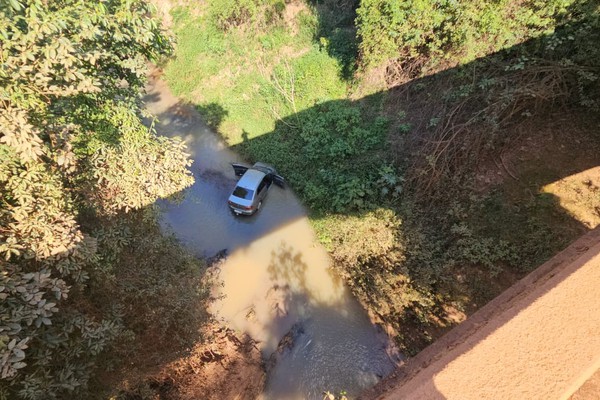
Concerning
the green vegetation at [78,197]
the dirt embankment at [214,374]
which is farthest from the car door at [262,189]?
the green vegetation at [78,197]

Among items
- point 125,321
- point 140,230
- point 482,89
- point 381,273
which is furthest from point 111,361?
point 482,89

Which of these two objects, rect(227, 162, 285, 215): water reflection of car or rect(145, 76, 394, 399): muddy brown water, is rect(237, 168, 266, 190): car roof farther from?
rect(145, 76, 394, 399): muddy brown water

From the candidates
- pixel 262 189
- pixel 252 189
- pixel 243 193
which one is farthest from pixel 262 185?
pixel 243 193

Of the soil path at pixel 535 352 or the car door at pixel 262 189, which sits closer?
the soil path at pixel 535 352

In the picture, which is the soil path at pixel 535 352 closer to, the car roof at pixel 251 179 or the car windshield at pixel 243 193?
the car windshield at pixel 243 193

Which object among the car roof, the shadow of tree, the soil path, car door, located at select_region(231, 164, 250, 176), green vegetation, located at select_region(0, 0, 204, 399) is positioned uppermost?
the shadow of tree

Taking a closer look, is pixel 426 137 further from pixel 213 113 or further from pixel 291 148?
pixel 213 113

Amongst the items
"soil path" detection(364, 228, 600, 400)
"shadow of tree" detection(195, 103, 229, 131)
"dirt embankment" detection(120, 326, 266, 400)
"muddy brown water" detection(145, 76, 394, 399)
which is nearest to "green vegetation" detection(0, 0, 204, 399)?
"dirt embankment" detection(120, 326, 266, 400)
